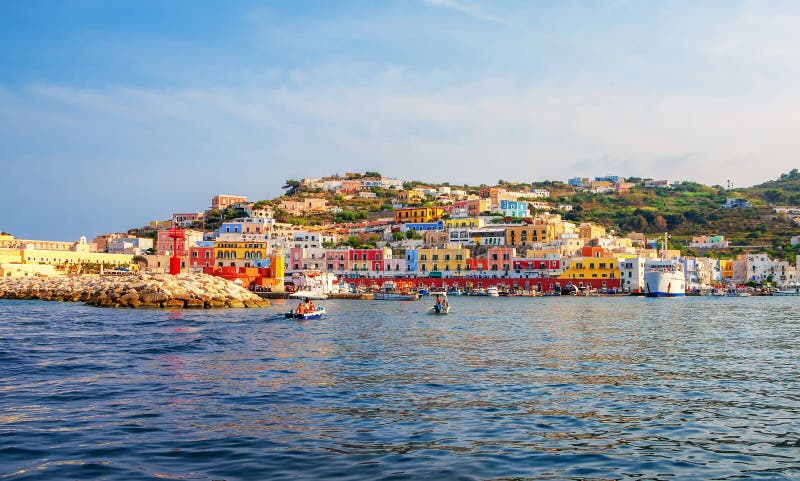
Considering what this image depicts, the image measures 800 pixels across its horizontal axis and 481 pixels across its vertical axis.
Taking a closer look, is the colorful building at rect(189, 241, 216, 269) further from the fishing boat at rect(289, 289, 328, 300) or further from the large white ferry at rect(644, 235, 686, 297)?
the large white ferry at rect(644, 235, 686, 297)

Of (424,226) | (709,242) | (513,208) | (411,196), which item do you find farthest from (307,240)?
(709,242)

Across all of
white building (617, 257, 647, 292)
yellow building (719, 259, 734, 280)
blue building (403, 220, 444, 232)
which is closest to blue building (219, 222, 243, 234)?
blue building (403, 220, 444, 232)

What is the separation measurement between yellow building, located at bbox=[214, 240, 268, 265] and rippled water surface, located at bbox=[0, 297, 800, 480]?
238 feet

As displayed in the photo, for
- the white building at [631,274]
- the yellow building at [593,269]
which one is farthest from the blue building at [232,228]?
the white building at [631,274]

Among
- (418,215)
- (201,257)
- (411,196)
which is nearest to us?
(201,257)

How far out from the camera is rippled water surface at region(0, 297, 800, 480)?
10.8 metres

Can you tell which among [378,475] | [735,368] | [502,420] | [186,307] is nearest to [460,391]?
[502,420]

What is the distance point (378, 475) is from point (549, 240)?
100m

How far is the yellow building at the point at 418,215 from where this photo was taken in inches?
5236

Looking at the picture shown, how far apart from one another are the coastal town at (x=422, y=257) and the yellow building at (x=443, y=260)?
147 mm

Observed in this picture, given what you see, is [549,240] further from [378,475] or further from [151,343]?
[378,475]

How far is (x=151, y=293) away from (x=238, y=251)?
50.5 metres

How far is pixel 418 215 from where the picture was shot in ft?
440

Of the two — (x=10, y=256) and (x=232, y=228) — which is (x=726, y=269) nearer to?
Result: (x=232, y=228)
